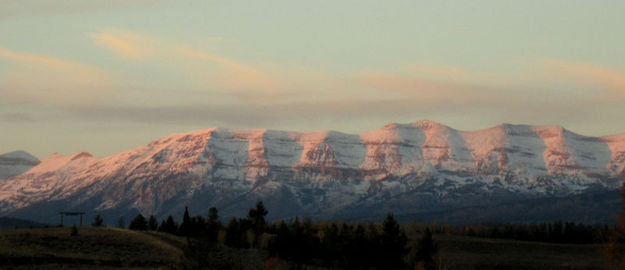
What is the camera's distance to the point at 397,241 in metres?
176

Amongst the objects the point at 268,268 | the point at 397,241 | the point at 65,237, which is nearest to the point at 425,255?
the point at 397,241

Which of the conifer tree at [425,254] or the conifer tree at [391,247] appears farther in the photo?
the conifer tree at [425,254]

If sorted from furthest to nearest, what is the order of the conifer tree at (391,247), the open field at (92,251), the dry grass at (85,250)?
the conifer tree at (391,247) < the dry grass at (85,250) < the open field at (92,251)

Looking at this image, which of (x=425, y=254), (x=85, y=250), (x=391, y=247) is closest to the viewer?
(x=85, y=250)

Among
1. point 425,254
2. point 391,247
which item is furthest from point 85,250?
point 425,254

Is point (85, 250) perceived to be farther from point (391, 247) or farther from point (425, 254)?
point (425, 254)

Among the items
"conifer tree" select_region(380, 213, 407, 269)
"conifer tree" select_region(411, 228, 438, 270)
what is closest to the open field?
"conifer tree" select_region(380, 213, 407, 269)

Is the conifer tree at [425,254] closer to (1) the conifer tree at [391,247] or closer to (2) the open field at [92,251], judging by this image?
(1) the conifer tree at [391,247]

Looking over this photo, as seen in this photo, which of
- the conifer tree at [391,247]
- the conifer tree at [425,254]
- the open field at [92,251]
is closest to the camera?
the open field at [92,251]

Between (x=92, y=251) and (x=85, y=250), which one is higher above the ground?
(x=85, y=250)

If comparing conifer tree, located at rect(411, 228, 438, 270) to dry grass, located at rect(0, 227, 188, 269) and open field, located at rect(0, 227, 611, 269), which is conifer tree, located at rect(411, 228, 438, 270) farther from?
dry grass, located at rect(0, 227, 188, 269)

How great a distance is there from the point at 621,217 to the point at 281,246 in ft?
291

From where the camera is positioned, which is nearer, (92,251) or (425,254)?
(92,251)

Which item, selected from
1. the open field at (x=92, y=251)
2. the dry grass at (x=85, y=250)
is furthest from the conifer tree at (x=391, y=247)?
the dry grass at (x=85, y=250)
